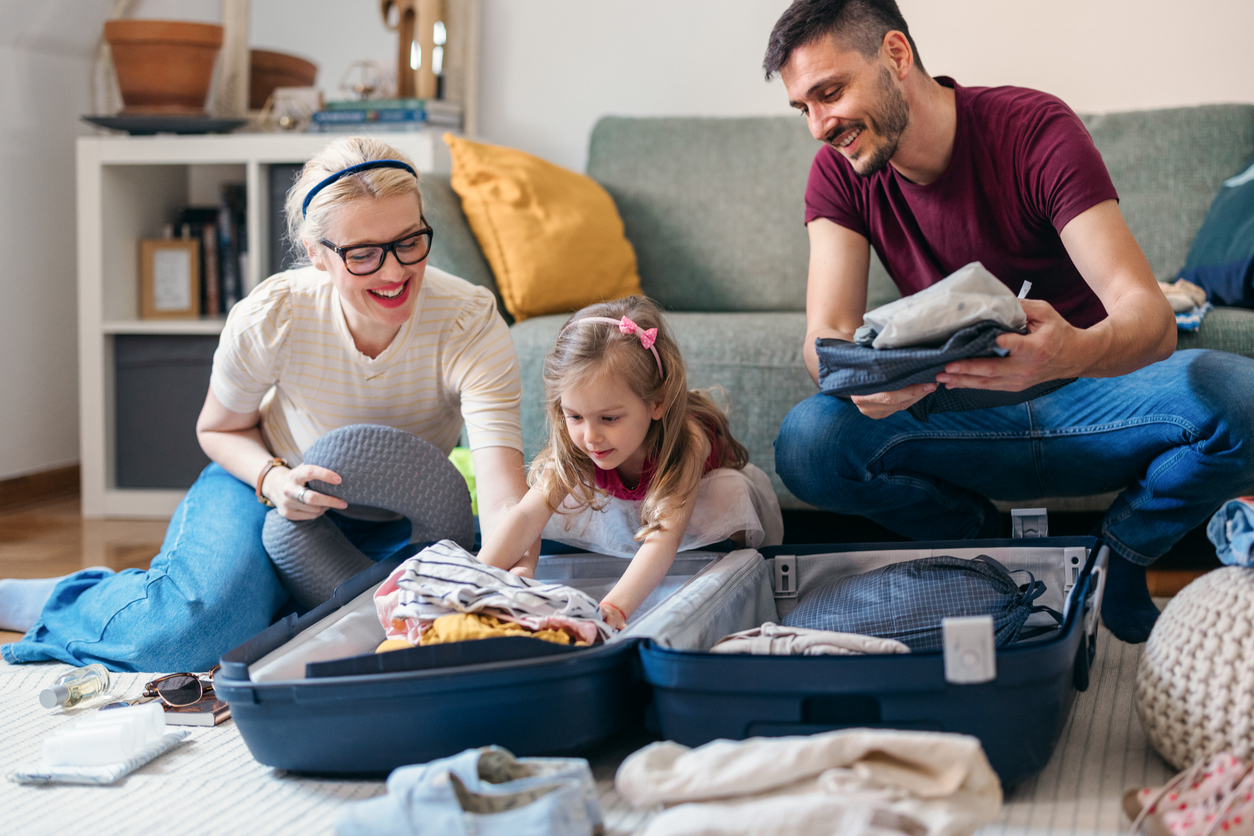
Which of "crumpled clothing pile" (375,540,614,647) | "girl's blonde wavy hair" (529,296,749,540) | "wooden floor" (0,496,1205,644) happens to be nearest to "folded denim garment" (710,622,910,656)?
"crumpled clothing pile" (375,540,614,647)

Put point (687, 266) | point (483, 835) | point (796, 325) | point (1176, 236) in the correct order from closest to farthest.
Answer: point (483, 835) → point (796, 325) → point (1176, 236) → point (687, 266)

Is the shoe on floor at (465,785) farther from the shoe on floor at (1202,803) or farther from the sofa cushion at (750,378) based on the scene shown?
the sofa cushion at (750,378)

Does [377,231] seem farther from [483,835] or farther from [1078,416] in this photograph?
[1078,416]

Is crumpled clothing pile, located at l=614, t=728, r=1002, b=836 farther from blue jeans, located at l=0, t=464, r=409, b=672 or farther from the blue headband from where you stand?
the blue headband

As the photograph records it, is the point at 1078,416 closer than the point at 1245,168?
Yes

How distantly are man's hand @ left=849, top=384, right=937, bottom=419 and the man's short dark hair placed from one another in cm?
48

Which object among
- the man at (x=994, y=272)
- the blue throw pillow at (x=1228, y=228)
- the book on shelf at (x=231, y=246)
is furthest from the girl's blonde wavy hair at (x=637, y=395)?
the book on shelf at (x=231, y=246)

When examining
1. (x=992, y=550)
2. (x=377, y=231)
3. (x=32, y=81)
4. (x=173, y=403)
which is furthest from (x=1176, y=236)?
(x=32, y=81)

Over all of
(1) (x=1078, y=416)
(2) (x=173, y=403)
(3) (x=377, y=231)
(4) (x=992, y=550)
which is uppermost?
(3) (x=377, y=231)

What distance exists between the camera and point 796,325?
6.71 feet

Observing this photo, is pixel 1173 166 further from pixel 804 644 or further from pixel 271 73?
pixel 271 73

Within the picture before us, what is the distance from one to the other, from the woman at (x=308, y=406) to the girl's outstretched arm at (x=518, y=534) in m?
0.09

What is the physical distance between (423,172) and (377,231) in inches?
38.3

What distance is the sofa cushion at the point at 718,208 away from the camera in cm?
253
